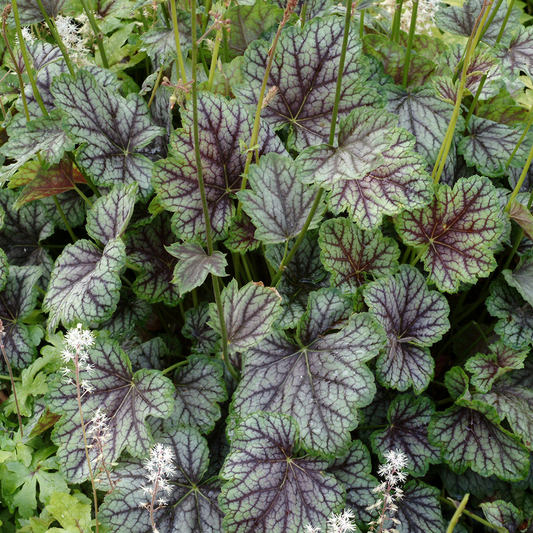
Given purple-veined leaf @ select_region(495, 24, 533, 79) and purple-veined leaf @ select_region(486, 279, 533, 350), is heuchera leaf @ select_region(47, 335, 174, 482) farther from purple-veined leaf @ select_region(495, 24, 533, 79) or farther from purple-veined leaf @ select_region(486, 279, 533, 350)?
purple-veined leaf @ select_region(495, 24, 533, 79)

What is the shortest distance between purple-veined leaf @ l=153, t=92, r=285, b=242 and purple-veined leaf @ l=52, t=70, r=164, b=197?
7.4 inches

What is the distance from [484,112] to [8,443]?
2058mm

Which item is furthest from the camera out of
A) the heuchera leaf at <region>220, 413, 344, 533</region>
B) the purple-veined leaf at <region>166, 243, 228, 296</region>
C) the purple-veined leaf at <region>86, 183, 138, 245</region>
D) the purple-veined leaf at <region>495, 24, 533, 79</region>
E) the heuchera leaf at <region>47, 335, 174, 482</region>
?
the purple-veined leaf at <region>495, 24, 533, 79</region>

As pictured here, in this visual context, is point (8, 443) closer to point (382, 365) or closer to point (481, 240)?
point (382, 365)

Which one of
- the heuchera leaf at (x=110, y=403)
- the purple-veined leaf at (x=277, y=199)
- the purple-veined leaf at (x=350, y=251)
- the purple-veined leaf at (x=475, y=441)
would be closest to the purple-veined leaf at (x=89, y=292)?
the heuchera leaf at (x=110, y=403)

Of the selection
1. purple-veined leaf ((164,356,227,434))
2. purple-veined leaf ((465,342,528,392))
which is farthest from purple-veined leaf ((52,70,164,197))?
purple-veined leaf ((465,342,528,392))

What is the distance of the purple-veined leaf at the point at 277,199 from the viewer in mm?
1504

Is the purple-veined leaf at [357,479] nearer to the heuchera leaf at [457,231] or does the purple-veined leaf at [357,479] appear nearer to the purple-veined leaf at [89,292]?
the heuchera leaf at [457,231]

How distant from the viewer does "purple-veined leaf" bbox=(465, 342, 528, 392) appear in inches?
62.5

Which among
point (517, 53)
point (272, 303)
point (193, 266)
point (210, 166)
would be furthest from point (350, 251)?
point (517, 53)

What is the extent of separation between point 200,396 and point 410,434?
2.15 feet

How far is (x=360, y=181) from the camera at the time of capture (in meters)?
1.52

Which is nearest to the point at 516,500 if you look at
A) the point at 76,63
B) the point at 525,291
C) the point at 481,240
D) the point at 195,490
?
the point at 525,291

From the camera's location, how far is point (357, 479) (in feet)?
5.06
